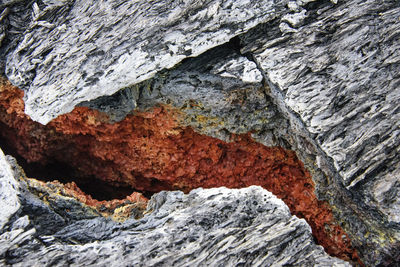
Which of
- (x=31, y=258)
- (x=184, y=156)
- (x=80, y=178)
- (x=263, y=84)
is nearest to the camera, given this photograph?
(x=31, y=258)

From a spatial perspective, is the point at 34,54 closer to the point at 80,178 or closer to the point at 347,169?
the point at 80,178

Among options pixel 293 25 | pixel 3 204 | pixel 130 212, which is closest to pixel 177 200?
pixel 130 212

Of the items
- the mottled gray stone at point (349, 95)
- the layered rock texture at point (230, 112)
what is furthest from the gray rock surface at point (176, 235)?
the mottled gray stone at point (349, 95)

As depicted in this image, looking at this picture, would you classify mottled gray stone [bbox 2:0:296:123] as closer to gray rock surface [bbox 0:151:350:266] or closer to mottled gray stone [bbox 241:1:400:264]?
mottled gray stone [bbox 241:1:400:264]

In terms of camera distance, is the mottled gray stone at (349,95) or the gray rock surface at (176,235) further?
the mottled gray stone at (349,95)

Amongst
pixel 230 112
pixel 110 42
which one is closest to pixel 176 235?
pixel 230 112

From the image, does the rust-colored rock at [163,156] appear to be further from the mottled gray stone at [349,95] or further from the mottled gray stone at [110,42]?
the mottled gray stone at [110,42]

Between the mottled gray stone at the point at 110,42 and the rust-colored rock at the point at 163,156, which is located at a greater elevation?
the mottled gray stone at the point at 110,42

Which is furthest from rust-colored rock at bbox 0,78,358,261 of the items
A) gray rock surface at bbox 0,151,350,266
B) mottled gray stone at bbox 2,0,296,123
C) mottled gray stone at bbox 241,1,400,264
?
gray rock surface at bbox 0,151,350,266
